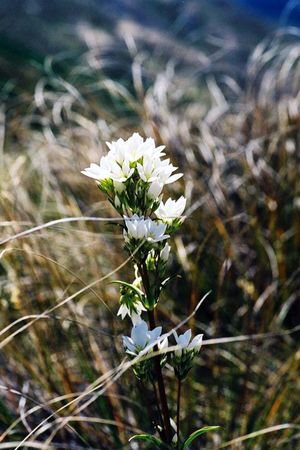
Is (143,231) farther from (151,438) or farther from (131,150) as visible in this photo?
(151,438)

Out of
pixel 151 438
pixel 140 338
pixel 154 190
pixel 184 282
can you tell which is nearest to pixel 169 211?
pixel 154 190

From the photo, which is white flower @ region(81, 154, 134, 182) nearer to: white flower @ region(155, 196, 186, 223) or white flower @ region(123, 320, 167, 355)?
white flower @ region(155, 196, 186, 223)

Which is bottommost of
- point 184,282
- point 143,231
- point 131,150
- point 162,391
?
point 184,282

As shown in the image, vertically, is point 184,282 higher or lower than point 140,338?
lower

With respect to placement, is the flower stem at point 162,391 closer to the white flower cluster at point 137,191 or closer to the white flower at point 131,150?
the white flower cluster at point 137,191

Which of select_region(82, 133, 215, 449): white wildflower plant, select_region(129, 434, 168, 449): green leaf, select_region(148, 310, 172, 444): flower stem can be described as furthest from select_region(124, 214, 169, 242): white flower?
select_region(129, 434, 168, 449): green leaf

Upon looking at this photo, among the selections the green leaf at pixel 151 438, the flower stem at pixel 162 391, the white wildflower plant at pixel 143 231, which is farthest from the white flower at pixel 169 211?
the green leaf at pixel 151 438

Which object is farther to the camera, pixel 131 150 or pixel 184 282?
pixel 184 282
